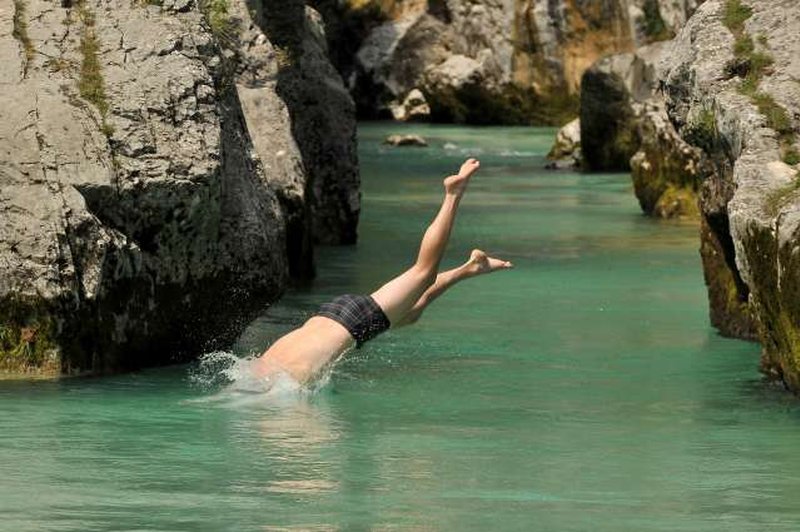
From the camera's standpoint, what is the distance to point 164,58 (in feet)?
40.6

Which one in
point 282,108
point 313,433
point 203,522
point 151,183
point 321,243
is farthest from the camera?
point 321,243

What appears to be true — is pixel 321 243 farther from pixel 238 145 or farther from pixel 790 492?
pixel 790 492

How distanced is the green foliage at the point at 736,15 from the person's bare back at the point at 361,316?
2414 millimetres

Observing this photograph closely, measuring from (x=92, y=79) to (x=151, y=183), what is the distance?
86 centimetres

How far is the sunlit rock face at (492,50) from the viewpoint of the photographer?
46250 mm

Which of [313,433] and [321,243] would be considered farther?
[321,243]

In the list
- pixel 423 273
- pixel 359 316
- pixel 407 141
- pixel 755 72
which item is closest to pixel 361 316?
pixel 359 316

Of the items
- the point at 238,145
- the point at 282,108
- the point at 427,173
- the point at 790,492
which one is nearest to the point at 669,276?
the point at 282,108

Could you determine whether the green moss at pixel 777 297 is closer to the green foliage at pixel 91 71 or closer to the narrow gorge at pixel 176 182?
the narrow gorge at pixel 176 182

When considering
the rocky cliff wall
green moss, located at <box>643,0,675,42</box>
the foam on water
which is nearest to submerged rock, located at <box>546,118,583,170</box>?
green moss, located at <box>643,0,675,42</box>

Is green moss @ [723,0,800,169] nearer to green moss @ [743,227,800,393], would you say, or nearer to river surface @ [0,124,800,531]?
green moss @ [743,227,800,393]

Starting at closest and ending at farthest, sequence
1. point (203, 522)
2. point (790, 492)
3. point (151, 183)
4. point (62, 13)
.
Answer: point (203, 522), point (790, 492), point (151, 183), point (62, 13)

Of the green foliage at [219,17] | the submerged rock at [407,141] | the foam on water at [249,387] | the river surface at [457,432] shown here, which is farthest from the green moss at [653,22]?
the foam on water at [249,387]

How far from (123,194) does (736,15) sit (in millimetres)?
4109
